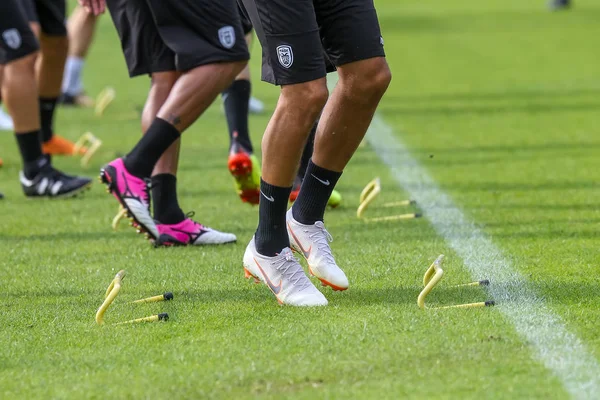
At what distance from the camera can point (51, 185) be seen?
22.7 feet

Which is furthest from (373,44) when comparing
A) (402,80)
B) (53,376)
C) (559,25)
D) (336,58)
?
(559,25)

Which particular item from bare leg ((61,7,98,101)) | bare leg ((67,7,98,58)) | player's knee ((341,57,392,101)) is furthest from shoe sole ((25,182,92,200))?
bare leg ((67,7,98,58))

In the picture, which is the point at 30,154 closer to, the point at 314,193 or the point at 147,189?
the point at 147,189

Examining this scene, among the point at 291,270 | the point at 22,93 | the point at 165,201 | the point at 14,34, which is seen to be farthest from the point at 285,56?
the point at 22,93

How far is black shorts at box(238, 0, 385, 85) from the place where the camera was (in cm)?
398

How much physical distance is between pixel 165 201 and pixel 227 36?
861 mm

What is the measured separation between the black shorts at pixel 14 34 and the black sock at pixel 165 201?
178cm

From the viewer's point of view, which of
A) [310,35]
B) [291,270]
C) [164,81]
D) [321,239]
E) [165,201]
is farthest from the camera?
[164,81]

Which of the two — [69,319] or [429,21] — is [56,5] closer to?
[69,319]

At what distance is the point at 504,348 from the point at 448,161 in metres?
4.35

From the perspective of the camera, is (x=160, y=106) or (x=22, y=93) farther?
(x=22, y=93)

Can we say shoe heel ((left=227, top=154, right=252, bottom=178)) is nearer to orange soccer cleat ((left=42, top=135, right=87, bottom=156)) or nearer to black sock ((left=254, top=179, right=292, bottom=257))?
black sock ((left=254, top=179, right=292, bottom=257))

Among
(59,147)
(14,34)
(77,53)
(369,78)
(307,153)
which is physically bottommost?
(77,53)

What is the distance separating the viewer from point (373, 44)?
416 centimetres
